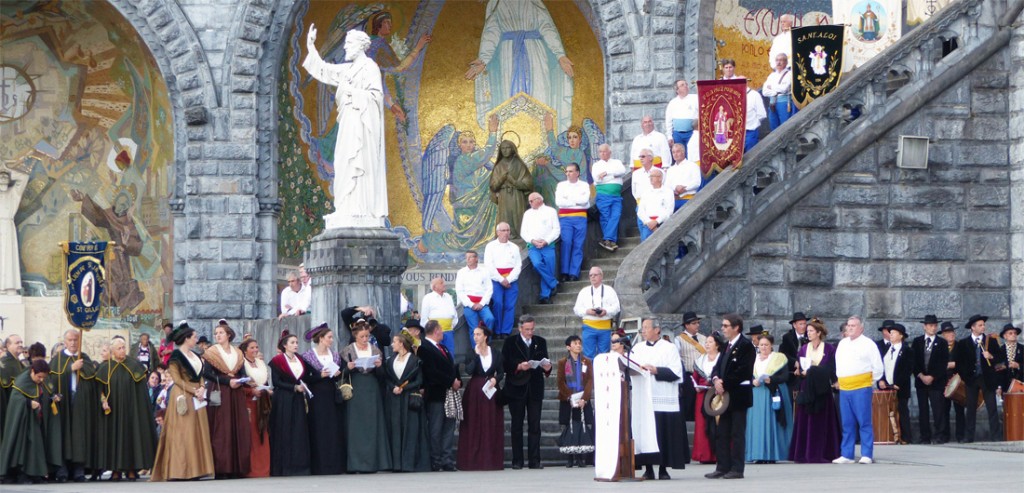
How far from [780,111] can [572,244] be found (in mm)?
3466

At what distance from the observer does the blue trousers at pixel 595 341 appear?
2150 cm

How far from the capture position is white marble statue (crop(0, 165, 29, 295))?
3070 centimetres

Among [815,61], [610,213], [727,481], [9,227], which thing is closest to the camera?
[727,481]

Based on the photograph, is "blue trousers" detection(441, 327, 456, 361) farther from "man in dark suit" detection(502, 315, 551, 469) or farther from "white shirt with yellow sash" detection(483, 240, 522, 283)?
"man in dark suit" detection(502, 315, 551, 469)

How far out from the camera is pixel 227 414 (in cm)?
1952

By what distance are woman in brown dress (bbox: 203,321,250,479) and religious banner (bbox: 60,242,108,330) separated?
161 cm

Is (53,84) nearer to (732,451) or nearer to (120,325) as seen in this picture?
(120,325)

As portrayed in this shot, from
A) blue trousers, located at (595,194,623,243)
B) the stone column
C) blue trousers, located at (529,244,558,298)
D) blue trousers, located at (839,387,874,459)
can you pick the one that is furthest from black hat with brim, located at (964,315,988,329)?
blue trousers, located at (529,244,558,298)

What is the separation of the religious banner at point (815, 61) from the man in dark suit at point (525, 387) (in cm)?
583

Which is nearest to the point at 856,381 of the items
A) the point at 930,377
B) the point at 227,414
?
the point at 930,377

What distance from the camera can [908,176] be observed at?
80.3 ft

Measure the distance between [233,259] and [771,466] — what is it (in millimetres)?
11915

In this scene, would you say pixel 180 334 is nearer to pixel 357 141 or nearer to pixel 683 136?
pixel 357 141

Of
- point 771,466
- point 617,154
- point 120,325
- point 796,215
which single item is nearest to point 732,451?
point 771,466
